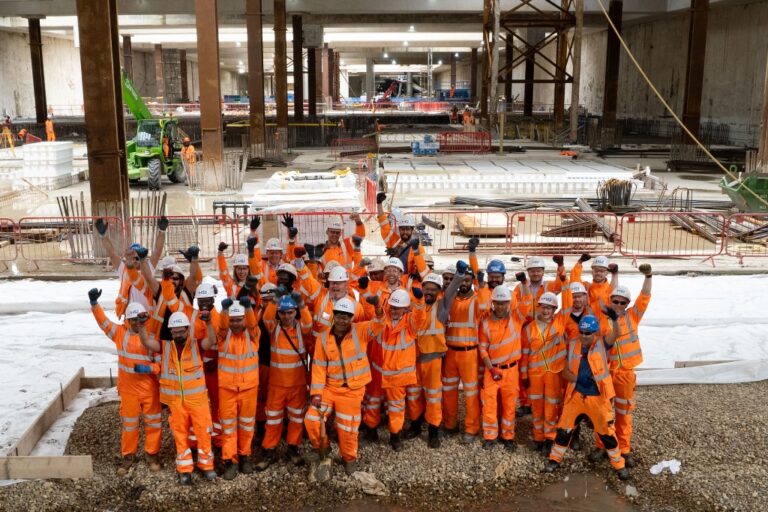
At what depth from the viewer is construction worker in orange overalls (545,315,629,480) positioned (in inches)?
241

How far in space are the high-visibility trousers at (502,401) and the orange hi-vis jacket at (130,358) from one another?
9.46ft

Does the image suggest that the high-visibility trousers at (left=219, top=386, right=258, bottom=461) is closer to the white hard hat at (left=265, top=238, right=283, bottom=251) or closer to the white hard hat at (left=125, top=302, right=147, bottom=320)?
the white hard hat at (left=125, top=302, right=147, bottom=320)

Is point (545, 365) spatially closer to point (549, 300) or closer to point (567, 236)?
point (549, 300)

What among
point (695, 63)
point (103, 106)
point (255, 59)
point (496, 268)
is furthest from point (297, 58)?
point (496, 268)

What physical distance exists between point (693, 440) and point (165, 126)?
1976cm

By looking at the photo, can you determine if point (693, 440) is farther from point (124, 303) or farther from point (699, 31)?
point (699, 31)

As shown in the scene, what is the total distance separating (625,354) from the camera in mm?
6270

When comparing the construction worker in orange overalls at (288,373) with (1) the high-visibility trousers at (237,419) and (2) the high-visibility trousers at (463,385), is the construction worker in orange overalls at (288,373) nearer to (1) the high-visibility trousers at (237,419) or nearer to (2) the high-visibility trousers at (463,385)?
(1) the high-visibility trousers at (237,419)

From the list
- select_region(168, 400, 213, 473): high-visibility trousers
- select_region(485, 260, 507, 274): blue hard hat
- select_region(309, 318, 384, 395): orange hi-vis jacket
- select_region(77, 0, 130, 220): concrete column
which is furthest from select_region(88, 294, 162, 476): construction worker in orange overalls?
select_region(77, 0, 130, 220): concrete column

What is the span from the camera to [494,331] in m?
6.54

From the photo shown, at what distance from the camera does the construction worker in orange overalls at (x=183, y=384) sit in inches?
235

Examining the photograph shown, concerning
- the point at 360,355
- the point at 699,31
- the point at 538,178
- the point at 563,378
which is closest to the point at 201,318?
the point at 360,355

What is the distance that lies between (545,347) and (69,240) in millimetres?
9881

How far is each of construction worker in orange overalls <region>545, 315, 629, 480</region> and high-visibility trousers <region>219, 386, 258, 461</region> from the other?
261 cm
